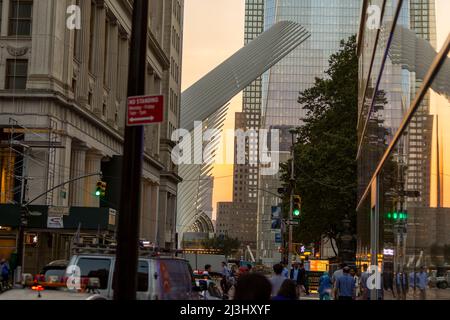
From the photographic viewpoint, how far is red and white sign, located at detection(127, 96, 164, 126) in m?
10.2

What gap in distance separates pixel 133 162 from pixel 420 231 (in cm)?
433

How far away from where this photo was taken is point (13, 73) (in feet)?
162

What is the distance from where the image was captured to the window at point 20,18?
5013cm

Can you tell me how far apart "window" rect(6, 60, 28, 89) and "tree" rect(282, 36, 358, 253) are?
19.7 metres

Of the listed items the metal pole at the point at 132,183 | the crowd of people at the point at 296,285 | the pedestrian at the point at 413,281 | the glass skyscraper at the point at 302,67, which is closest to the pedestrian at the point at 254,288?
the crowd of people at the point at 296,285

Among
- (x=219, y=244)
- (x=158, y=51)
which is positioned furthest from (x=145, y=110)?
(x=219, y=244)

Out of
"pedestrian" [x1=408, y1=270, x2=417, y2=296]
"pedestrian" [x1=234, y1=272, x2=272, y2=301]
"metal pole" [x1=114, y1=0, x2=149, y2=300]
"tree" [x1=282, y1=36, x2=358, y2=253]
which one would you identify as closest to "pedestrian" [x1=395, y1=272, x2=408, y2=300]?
"pedestrian" [x1=408, y1=270, x2=417, y2=296]

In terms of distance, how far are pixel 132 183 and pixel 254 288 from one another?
461cm

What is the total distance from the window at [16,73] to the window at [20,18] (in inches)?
79.1

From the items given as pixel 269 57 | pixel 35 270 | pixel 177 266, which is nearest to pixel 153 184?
pixel 35 270

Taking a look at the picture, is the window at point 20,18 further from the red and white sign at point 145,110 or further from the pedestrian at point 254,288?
the pedestrian at point 254,288

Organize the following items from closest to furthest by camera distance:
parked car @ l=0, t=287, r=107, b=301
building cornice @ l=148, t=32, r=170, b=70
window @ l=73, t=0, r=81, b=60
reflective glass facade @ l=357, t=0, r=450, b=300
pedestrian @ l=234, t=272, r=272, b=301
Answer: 1. pedestrian @ l=234, t=272, r=272, b=301
2. reflective glass facade @ l=357, t=0, r=450, b=300
3. parked car @ l=0, t=287, r=107, b=301
4. window @ l=73, t=0, r=81, b=60
5. building cornice @ l=148, t=32, r=170, b=70

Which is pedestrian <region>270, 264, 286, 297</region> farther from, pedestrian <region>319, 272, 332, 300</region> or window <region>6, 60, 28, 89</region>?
window <region>6, 60, 28, 89</region>

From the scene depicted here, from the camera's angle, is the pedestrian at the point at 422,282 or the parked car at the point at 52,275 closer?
the pedestrian at the point at 422,282
